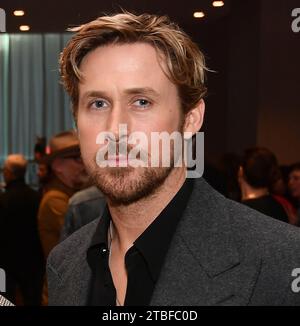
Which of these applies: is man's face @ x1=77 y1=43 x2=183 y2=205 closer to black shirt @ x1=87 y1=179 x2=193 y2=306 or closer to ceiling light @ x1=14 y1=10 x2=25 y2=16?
black shirt @ x1=87 y1=179 x2=193 y2=306

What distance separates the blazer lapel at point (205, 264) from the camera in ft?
2.46

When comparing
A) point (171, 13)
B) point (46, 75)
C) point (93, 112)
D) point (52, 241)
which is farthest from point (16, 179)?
point (46, 75)

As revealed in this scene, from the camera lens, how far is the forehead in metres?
0.77

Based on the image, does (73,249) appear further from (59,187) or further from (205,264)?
(59,187)

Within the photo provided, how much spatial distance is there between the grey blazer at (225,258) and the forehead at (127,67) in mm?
194

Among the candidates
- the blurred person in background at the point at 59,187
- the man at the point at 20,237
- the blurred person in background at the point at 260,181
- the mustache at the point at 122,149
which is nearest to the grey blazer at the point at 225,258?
the mustache at the point at 122,149

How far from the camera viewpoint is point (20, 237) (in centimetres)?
248

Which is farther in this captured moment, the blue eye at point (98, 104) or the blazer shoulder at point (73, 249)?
the blazer shoulder at point (73, 249)

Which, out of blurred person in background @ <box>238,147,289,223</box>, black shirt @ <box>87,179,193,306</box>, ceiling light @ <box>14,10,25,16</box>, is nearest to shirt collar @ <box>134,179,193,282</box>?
black shirt @ <box>87,179,193,306</box>

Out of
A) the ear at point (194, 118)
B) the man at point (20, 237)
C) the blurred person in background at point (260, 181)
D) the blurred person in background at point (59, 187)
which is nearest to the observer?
the ear at point (194, 118)

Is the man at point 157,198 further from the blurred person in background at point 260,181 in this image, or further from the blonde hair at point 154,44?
the blurred person in background at point 260,181

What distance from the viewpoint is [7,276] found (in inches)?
98.3
